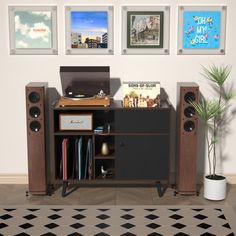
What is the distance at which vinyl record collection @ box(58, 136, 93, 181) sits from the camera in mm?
4812

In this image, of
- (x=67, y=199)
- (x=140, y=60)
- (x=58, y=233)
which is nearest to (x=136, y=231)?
(x=58, y=233)

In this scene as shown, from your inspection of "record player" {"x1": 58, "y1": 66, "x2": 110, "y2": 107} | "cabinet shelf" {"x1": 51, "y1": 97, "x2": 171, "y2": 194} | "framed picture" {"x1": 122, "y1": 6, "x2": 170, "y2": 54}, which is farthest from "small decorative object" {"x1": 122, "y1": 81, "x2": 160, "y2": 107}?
"framed picture" {"x1": 122, "y1": 6, "x2": 170, "y2": 54}

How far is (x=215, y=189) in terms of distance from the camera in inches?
185

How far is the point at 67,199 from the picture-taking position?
4781mm

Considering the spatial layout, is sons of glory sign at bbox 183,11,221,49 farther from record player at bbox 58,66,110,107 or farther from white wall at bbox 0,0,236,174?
record player at bbox 58,66,110,107

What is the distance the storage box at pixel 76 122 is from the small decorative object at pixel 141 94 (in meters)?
0.35

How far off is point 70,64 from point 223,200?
1.87 metres

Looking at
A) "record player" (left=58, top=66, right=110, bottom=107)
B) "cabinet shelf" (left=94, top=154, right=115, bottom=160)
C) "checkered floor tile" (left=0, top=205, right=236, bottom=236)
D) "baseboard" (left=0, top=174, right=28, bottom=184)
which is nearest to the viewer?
"checkered floor tile" (left=0, top=205, right=236, bottom=236)

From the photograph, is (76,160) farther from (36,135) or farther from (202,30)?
(202,30)

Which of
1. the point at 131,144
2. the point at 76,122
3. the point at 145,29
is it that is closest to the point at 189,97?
the point at 131,144

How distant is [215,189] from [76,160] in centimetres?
126

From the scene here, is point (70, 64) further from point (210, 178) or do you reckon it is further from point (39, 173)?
point (210, 178)

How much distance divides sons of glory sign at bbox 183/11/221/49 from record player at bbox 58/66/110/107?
0.82 m

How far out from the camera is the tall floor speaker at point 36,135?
4.68 m
